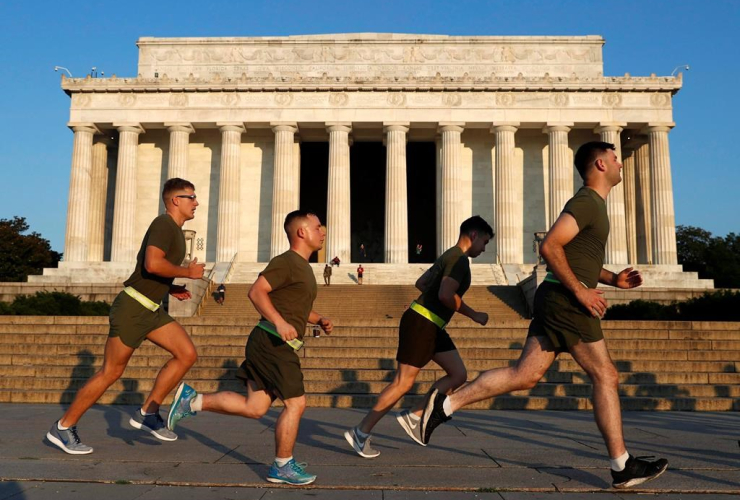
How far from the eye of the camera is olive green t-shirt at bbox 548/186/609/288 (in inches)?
224

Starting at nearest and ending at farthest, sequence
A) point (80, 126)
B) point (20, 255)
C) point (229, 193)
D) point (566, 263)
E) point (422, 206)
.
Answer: point (566, 263)
point (229, 193)
point (80, 126)
point (20, 255)
point (422, 206)

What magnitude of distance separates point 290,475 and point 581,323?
8.01 feet

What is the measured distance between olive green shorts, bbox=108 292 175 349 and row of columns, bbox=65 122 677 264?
32.3 m

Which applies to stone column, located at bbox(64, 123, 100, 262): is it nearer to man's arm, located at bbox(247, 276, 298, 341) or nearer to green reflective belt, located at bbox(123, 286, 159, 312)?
green reflective belt, located at bbox(123, 286, 159, 312)

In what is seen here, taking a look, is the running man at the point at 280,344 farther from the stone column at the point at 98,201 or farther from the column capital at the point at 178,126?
the stone column at the point at 98,201

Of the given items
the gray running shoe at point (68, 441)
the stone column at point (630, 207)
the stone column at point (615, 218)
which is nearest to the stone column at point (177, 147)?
the stone column at point (615, 218)

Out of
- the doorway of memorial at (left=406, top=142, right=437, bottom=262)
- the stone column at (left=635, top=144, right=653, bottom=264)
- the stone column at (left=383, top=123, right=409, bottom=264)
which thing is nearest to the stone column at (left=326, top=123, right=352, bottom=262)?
the stone column at (left=383, top=123, right=409, bottom=264)

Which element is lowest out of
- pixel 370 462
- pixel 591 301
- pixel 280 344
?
pixel 370 462

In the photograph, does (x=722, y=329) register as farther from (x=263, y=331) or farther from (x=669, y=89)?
(x=669, y=89)

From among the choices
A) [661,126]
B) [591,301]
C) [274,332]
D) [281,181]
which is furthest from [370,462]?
[661,126]

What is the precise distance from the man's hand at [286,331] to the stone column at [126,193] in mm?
37345

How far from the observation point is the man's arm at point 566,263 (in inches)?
208

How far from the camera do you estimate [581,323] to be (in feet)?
18.0

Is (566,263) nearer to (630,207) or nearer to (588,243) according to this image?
(588,243)
